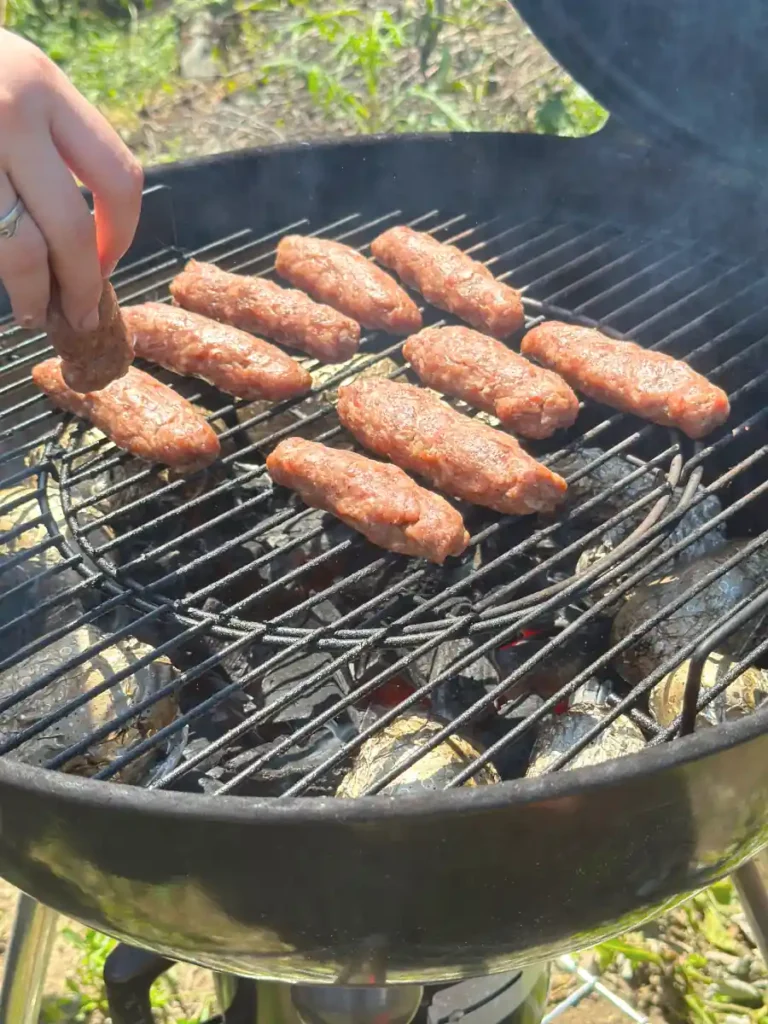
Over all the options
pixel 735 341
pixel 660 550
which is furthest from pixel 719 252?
pixel 660 550

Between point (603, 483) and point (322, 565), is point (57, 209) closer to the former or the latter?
point (322, 565)

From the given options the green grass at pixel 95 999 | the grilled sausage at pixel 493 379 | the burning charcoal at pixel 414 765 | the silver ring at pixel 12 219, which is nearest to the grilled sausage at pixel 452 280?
the grilled sausage at pixel 493 379

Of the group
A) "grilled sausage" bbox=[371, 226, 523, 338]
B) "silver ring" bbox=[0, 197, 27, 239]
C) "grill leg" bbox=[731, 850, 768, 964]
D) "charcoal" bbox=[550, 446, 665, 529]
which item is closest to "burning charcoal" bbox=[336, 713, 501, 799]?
"charcoal" bbox=[550, 446, 665, 529]

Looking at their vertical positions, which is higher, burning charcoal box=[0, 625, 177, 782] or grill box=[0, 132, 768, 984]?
grill box=[0, 132, 768, 984]

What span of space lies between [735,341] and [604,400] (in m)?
0.56

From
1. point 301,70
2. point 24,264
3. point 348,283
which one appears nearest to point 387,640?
point 24,264

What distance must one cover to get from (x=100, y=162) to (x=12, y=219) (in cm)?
20

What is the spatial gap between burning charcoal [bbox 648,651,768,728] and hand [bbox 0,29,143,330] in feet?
4.32

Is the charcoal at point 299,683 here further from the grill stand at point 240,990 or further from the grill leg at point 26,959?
the grill leg at point 26,959

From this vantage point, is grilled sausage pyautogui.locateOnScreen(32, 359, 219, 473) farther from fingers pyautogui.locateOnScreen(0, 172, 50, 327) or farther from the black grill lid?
the black grill lid

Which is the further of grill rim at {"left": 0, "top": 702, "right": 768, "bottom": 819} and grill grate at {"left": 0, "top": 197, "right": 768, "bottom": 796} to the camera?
grill grate at {"left": 0, "top": 197, "right": 768, "bottom": 796}

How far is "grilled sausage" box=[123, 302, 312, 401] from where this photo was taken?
274cm

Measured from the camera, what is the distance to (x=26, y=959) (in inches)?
98.7

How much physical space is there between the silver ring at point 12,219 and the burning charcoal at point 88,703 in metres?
0.84
